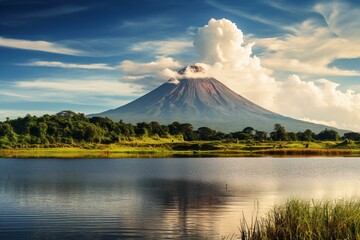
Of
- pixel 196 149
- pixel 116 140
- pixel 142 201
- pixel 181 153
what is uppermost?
pixel 116 140

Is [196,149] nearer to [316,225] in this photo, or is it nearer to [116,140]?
[116,140]

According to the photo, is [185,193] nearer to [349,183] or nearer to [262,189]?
[262,189]

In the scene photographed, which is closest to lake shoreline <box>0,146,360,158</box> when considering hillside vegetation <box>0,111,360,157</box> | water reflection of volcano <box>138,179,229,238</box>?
hillside vegetation <box>0,111,360,157</box>

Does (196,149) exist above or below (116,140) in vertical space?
below

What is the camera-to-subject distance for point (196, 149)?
488ft

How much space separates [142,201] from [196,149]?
112 m

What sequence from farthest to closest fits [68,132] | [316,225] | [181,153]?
[68,132], [181,153], [316,225]

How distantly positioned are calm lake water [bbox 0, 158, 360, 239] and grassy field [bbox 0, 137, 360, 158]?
70669 millimetres

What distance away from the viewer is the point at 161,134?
187 m

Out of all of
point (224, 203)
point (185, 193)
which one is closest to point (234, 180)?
point (185, 193)

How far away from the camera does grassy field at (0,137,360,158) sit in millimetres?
131375

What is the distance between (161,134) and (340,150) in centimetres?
7458

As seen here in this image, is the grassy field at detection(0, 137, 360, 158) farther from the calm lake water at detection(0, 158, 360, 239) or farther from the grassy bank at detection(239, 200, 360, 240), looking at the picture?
the grassy bank at detection(239, 200, 360, 240)

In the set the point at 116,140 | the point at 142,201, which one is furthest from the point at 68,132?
the point at 142,201
